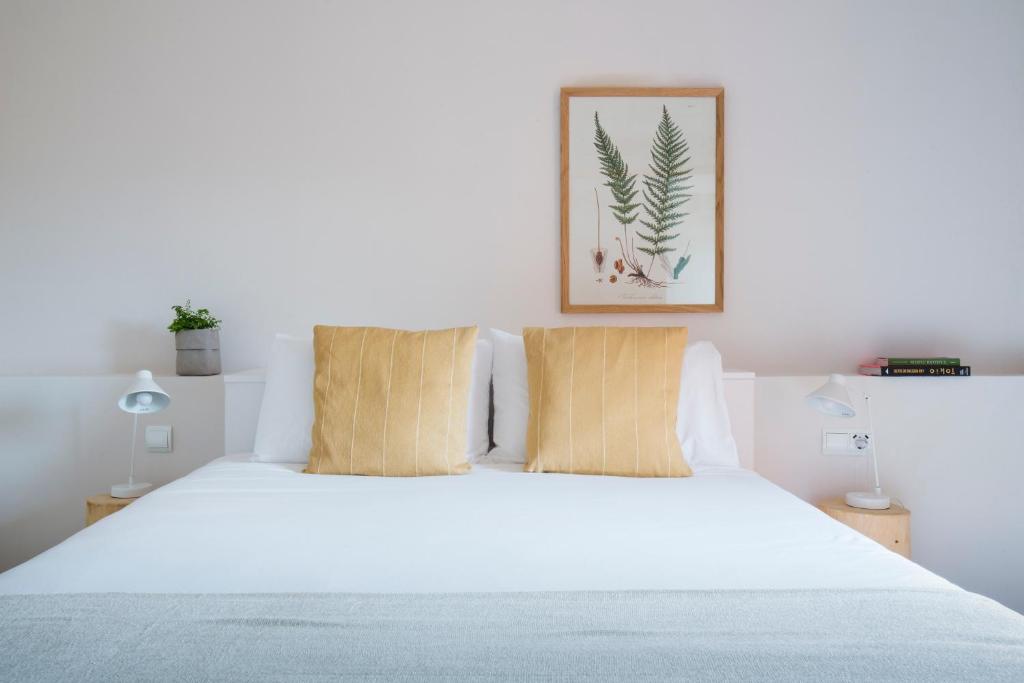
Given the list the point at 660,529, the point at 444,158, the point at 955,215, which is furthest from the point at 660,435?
the point at 955,215

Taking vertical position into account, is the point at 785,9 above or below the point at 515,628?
above

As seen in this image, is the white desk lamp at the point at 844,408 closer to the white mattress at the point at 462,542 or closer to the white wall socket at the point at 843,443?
the white wall socket at the point at 843,443

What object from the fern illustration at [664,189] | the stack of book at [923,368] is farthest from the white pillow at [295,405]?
the stack of book at [923,368]

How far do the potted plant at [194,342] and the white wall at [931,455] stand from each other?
76.2 inches

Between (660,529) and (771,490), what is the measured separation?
1.70ft

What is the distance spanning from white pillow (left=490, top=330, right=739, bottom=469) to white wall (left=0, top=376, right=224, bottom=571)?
1.02 meters

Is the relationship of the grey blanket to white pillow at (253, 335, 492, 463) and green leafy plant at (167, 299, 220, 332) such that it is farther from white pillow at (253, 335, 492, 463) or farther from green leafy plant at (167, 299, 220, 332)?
green leafy plant at (167, 299, 220, 332)

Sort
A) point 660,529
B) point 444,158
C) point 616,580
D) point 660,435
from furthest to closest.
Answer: point 444,158, point 660,435, point 660,529, point 616,580

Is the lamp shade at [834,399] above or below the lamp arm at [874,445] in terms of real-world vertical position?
above

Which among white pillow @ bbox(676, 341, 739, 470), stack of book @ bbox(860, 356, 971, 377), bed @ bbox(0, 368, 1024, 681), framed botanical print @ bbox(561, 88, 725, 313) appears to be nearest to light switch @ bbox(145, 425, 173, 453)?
bed @ bbox(0, 368, 1024, 681)

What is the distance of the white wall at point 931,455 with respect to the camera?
103 inches

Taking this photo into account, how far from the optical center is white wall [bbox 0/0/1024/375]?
2.75 m

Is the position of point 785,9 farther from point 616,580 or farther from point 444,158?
point 616,580

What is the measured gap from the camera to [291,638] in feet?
3.38
